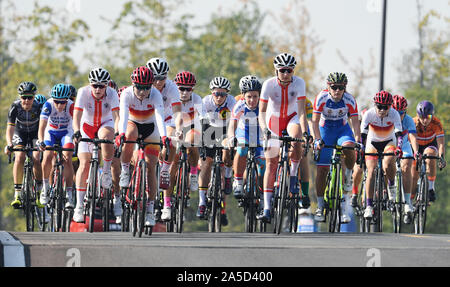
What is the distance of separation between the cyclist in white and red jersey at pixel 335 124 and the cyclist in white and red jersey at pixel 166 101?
7.09 feet

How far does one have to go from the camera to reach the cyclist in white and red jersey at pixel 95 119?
14312 mm

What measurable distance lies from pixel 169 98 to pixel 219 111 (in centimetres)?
224

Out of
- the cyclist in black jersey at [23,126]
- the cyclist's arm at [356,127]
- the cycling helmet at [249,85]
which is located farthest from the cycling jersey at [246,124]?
the cyclist in black jersey at [23,126]

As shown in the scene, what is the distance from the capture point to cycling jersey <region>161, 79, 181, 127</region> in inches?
569

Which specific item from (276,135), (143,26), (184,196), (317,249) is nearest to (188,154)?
(184,196)

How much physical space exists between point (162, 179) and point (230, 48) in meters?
50.5

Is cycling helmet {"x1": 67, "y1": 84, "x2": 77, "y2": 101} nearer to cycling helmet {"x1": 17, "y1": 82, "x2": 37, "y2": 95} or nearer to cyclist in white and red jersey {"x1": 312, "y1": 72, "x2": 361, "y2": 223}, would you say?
cycling helmet {"x1": 17, "y1": 82, "x2": 37, "y2": 95}

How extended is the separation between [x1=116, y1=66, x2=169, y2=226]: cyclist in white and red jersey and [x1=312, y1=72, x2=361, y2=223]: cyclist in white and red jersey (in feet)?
9.48

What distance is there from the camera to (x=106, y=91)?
1491cm

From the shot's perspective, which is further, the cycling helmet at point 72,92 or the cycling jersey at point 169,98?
the cycling helmet at point 72,92

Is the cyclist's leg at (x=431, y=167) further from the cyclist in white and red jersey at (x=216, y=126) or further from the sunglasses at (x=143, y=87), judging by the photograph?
the sunglasses at (x=143, y=87)

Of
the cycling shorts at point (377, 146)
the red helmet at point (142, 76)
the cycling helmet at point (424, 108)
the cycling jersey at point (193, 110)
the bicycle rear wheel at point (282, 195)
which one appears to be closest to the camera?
the red helmet at point (142, 76)

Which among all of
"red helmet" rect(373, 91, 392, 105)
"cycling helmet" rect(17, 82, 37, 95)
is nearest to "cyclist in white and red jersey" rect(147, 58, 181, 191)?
"cycling helmet" rect(17, 82, 37, 95)

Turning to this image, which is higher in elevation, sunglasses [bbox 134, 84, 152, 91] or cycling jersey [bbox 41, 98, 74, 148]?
sunglasses [bbox 134, 84, 152, 91]
